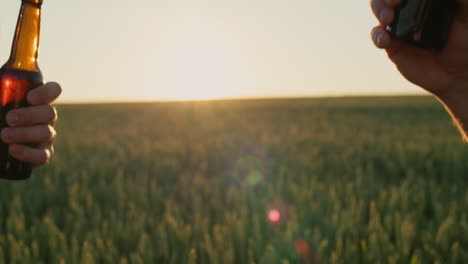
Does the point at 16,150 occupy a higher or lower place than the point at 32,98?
lower

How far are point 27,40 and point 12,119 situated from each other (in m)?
0.43

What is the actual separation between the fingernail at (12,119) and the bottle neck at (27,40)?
0.32 meters

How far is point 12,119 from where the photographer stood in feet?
4.67

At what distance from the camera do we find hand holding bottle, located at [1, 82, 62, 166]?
144cm

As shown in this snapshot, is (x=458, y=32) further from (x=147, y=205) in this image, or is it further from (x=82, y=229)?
(x=147, y=205)

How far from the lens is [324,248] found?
2342mm

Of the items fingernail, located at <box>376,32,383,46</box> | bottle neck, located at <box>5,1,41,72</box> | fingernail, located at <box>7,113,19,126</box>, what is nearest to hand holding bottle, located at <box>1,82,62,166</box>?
fingernail, located at <box>7,113,19,126</box>

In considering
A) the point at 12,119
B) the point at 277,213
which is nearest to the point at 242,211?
the point at 277,213

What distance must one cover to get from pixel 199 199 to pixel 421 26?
246 cm

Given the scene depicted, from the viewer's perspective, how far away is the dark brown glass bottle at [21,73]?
5.11 ft

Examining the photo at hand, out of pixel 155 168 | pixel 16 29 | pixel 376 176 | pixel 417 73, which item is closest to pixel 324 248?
pixel 417 73

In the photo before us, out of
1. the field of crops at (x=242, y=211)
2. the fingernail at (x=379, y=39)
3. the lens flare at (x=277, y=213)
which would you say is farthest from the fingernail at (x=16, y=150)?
the lens flare at (x=277, y=213)

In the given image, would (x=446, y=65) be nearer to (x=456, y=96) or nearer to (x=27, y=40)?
(x=456, y=96)

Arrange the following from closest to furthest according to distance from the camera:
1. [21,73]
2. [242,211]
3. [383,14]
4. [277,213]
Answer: [383,14] < [21,73] < [242,211] < [277,213]
